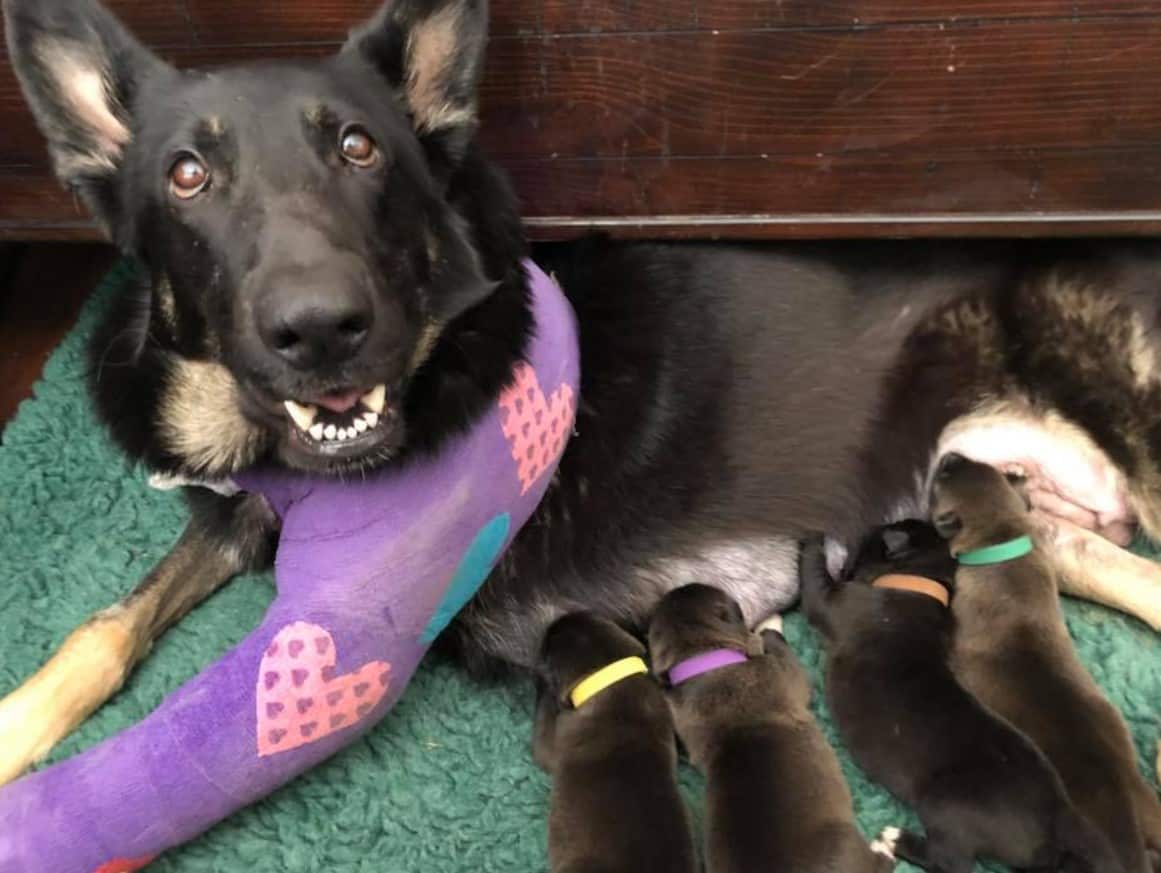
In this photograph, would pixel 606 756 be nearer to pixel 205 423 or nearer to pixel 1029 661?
pixel 1029 661

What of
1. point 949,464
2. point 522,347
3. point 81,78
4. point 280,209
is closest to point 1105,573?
point 949,464

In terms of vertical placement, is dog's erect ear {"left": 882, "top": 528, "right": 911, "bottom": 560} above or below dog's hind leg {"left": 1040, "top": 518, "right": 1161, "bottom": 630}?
above

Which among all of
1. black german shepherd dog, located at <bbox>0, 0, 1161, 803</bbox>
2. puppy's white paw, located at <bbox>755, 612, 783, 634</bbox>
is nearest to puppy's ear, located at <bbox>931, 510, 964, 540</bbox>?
black german shepherd dog, located at <bbox>0, 0, 1161, 803</bbox>

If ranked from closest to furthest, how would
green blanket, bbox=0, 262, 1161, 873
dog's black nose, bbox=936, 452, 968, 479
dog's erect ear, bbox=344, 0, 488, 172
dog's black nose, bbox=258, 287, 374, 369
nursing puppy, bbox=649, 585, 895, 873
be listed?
dog's black nose, bbox=258, 287, 374, 369
nursing puppy, bbox=649, 585, 895, 873
dog's erect ear, bbox=344, 0, 488, 172
green blanket, bbox=0, 262, 1161, 873
dog's black nose, bbox=936, 452, 968, 479

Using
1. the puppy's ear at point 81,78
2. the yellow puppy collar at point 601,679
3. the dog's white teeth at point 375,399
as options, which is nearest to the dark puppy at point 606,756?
the yellow puppy collar at point 601,679

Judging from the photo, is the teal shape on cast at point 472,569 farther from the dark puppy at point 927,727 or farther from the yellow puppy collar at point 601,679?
the dark puppy at point 927,727

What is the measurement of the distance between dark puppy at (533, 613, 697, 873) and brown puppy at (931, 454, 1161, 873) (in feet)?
2.08

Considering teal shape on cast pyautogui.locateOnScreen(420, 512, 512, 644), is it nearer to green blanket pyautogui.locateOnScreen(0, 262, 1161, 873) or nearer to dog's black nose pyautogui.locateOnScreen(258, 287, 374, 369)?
green blanket pyautogui.locateOnScreen(0, 262, 1161, 873)

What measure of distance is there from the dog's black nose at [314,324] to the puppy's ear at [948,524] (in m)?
1.33

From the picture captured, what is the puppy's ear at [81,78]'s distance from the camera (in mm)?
1910

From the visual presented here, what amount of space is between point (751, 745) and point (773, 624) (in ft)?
1.77

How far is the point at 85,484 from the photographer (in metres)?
2.91

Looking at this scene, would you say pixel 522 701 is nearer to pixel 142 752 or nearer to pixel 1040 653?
pixel 142 752

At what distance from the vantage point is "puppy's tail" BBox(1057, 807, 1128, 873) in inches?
68.6
